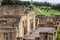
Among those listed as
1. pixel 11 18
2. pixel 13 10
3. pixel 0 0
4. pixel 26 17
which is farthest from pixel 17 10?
pixel 0 0

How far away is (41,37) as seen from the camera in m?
13.0

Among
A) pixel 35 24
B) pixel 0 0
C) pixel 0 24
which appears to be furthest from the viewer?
pixel 0 0

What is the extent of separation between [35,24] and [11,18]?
670 cm

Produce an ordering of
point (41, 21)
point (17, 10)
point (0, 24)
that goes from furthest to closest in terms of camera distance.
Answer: point (41, 21), point (17, 10), point (0, 24)

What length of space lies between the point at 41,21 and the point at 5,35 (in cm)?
1380

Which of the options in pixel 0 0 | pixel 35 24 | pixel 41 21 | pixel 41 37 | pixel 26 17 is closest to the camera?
pixel 41 37

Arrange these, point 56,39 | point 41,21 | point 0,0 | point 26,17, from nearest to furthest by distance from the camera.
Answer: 1. point 56,39
2. point 26,17
3. point 41,21
4. point 0,0

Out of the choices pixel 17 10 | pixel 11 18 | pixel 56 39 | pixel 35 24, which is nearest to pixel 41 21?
pixel 35 24

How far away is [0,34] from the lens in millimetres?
13531

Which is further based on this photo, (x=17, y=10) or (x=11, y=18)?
(x=17, y=10)

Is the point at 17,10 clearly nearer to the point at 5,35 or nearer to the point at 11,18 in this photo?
the point at 11,18

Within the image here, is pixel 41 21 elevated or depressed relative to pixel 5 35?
depressed

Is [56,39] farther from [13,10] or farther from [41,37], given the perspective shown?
[13,10]

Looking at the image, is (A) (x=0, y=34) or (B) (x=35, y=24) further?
(B) (x=35, y=24)
